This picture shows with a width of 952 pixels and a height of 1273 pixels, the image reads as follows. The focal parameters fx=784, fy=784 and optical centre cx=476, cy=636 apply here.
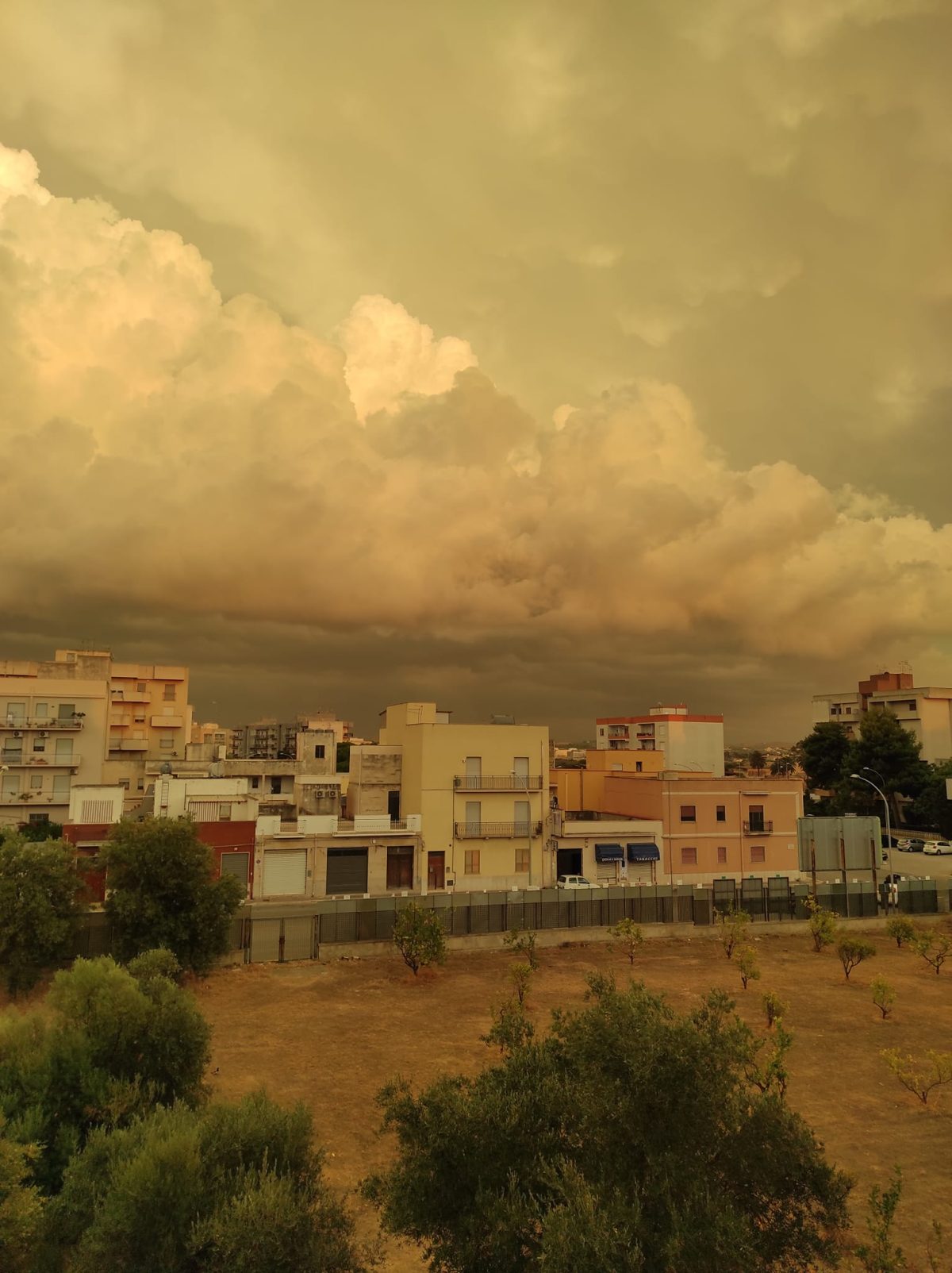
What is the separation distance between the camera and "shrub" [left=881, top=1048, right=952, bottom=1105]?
59.7 ft

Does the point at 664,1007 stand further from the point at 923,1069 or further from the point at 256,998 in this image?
the point at 256,998

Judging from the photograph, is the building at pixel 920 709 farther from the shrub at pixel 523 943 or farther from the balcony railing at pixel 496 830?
the shrub at pixel 523 943

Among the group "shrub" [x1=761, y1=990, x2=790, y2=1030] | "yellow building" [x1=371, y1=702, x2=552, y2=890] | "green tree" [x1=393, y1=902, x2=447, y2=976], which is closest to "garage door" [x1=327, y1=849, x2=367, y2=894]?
"yellow building" [x1=371, y1=702, x2=552, y2=890]

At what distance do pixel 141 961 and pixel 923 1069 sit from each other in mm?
20714

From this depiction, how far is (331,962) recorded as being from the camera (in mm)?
30188

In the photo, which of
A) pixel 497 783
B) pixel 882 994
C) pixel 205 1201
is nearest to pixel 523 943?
pixel 882 994

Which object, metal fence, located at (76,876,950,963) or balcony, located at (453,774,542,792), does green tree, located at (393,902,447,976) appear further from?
→ balcony, located at (453,774,542,792)

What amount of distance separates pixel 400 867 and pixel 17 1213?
34.3 m

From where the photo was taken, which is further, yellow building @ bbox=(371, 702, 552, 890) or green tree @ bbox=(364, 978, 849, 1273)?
yellow building @ bbox=(371, 702, 552, 890)

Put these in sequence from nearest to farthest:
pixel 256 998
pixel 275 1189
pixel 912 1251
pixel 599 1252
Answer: pixel 599 1252 → pixel 275 1189 → pixel 912 1251 → pixel 256 998

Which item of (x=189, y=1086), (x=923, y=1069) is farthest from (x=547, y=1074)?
(x=923, y=1069)

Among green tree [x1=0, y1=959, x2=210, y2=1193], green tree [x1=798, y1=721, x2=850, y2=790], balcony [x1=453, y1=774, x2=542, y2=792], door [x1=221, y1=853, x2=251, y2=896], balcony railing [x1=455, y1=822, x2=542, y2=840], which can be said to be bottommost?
green tree [x1=0, y1=959, x2=210, y2=1193]

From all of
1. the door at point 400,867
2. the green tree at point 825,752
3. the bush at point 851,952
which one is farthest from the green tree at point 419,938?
the green tree at point 825,752

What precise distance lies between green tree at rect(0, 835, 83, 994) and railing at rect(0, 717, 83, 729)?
34.8m
